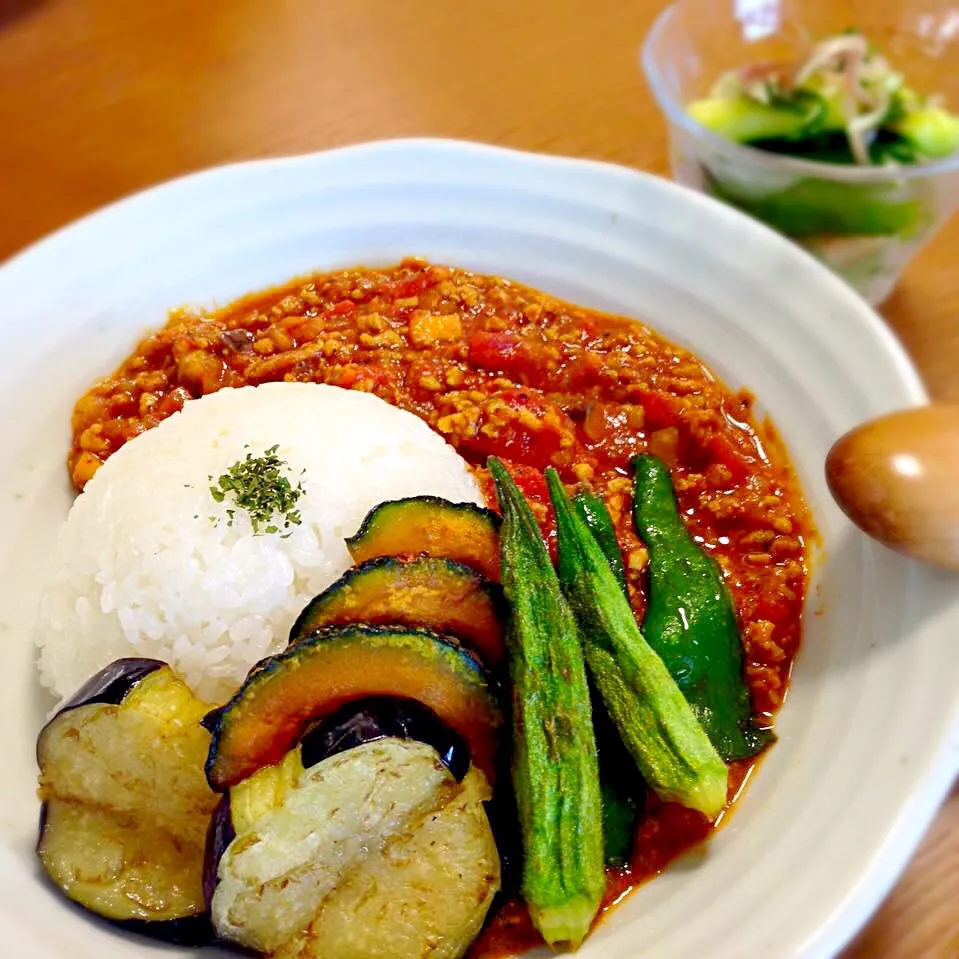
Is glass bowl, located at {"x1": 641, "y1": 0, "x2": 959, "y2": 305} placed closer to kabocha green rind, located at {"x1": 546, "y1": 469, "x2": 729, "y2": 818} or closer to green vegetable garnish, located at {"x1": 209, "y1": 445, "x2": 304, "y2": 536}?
kabocha green rind, located at {"x1": 546, "y1": 469, "x2": 729, "y2": 818}

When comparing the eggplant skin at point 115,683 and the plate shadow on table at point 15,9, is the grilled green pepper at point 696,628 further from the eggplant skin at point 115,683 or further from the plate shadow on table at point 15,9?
the plate shadow on table at point 15,9

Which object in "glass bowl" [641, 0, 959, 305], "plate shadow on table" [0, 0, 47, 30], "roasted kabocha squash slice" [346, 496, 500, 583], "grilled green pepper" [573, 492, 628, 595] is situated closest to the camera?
"roasted kabocha squash slice" [346, 496, 500, 583]

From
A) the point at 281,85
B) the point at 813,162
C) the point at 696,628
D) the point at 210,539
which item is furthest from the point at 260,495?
the point at 281,85

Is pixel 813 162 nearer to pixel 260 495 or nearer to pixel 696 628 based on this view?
pixel 696 628

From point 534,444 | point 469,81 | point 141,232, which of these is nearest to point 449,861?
point 534,444

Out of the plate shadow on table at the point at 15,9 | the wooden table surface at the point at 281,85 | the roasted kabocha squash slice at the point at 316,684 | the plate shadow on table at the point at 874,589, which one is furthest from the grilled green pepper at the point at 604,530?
the plate shadow on table at the point at 15,9

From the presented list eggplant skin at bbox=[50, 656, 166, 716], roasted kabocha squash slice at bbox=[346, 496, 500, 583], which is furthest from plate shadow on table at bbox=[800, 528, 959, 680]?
eggplant skin at bbox=[50, 656, 166, 716]

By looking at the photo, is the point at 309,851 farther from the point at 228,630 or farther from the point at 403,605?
the point at 228,630
